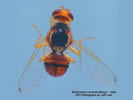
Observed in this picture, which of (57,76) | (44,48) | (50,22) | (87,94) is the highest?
(50,22)

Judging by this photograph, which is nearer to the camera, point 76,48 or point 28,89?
point 28,89

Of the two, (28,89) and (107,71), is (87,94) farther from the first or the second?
(28,89)

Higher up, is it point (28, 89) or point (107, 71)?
point (107, 71)

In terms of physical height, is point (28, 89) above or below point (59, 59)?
below

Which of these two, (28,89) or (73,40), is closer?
(28,89)

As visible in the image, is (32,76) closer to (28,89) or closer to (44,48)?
(28,89)

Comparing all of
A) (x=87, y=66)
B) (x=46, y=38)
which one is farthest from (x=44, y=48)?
(x=87, y=66)

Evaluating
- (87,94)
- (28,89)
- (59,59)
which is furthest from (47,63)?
(87,94)
